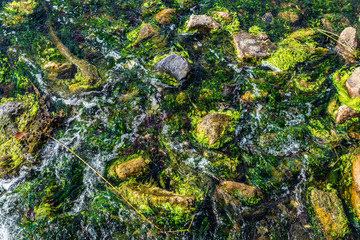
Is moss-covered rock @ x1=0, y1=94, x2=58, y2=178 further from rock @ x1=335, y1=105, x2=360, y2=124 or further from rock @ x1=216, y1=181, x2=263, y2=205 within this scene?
rock @ x1=335, y1=105, x2=360, y2=124

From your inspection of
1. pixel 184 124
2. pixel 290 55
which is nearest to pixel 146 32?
pixel 184 124

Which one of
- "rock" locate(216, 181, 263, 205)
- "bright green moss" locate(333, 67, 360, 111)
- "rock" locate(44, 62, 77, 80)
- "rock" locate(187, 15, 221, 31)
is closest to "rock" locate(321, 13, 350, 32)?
"bright green moss" locate(333, 67, 360, 111)

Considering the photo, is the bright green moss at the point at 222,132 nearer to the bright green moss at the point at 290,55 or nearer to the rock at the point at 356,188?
the bright green moss at the point at 290,55

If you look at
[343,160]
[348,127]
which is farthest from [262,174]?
[348,127]

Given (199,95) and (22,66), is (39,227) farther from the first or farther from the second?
(22,66)

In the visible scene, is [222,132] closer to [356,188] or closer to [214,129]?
[214,129]
